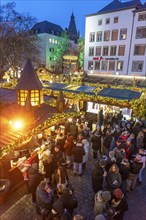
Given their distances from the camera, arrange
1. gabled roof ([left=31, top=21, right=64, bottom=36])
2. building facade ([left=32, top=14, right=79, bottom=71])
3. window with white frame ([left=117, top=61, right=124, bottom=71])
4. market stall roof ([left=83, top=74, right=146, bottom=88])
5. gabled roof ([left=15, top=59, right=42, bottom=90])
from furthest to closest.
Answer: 1. gabled roof ([left=31, top=21, right=64, bottom=36])
2. building facade ([left=32, top=14, right=79, bottom=71])
3. window with white frame ([left=117, top=61, right=124, bottom=71])
4. market stall roof ([left=83, top=74, right=146, bottom=88])
5. gabled roof ([left=15, top=59, right=42, bottom=90])

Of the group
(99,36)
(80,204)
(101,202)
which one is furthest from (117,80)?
(101,202)

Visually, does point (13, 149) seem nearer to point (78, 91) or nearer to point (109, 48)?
point (78, 91)

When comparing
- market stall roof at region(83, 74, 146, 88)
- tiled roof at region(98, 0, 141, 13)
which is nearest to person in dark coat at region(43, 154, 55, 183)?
market stall roof at region(83, 74, 146, 88)

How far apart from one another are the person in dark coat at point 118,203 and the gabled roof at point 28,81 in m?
7.21

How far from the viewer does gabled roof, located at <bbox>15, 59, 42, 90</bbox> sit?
1025 centimetres

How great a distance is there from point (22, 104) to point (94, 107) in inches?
543

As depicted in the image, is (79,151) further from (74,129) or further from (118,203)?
(118,203)

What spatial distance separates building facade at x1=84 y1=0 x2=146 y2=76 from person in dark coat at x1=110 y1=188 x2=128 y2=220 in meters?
30.5

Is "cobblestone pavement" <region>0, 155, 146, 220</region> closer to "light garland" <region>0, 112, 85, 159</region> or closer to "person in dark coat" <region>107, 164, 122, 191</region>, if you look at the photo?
"person in dark coat" <region>107, 164, 122, 191</region>

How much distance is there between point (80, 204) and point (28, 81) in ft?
23.4

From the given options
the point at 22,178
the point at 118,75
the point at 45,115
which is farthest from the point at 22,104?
the point at 118,75

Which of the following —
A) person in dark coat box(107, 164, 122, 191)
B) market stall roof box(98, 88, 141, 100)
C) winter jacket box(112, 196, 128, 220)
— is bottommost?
winter jacket box(112, 196, 128, 220)

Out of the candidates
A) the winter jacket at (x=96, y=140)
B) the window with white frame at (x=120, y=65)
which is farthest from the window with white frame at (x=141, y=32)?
the winter jacket at (x=96, y=140)

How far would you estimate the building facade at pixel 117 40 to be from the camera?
3205 centimetres
